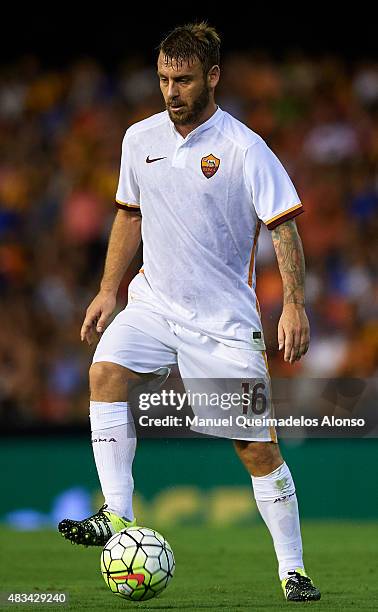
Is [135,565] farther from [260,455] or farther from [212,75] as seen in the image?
[212,75]

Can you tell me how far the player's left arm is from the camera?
18.1 ft

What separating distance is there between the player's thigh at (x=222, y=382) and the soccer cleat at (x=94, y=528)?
0.60m

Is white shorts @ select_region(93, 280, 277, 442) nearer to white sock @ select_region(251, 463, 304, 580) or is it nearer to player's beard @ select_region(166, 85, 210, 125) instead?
white sock @ select_region(251, 463, 304, 580)

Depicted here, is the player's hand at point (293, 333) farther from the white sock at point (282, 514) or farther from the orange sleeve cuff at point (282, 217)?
the white sock at point (282, 514)

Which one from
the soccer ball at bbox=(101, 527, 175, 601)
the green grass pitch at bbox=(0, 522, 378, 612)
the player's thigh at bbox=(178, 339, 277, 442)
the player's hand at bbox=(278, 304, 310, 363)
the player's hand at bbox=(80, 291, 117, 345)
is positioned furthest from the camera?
the player's hand at bbox=(80, 291, 117, 345)

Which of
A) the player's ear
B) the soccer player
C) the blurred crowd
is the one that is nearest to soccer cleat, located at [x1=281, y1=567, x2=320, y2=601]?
the soccer player

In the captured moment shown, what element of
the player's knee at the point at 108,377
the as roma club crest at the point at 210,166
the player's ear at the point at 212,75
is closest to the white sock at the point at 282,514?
the player's knee at the point at 108,377

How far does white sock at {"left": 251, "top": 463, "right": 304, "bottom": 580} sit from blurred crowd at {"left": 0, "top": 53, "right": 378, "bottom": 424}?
486cm

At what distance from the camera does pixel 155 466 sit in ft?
33.7

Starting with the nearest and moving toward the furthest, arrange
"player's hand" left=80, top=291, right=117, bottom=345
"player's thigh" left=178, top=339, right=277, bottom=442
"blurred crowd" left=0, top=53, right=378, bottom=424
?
1. "player's thigh" left=178, top=339, right=277, bottom=442
2. "player's hand" left=80, top=291, right=117, bottom=345
3. "blurred crowd" left=0, top=53, right=378, bottom=424

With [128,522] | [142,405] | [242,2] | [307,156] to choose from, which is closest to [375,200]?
[307,156]

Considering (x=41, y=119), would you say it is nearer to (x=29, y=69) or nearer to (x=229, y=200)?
(x=29, y=69)

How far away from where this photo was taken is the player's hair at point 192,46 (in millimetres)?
5668

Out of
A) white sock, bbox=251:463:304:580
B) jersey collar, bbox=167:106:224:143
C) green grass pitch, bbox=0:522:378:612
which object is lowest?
green grass pitch, bbox=0:522:378:612
